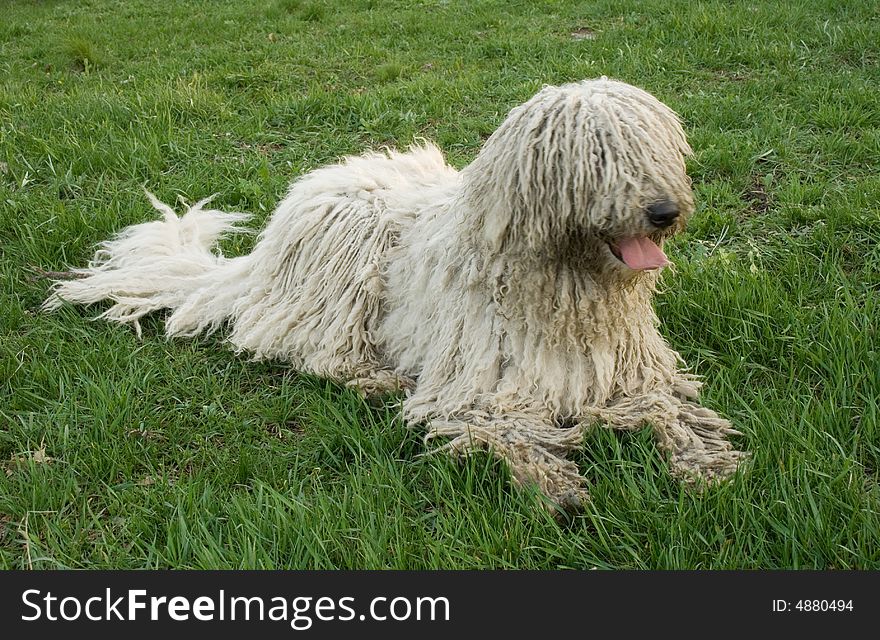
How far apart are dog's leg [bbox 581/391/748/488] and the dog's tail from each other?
2.01m

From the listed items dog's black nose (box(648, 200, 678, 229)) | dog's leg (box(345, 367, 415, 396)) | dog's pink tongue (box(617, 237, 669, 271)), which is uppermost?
dog's black nose (box(648, 200, 678, 229))

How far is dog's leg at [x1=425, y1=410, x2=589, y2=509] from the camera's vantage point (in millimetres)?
2713

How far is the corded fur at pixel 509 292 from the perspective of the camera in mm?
2650

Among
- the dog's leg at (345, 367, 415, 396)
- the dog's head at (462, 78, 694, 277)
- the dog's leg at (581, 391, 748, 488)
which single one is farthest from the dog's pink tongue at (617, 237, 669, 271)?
the dog's leg at (345, 367, 415, 396)

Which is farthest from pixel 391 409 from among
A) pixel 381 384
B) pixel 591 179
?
pixel 591 179

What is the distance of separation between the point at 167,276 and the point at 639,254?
2.64 meters

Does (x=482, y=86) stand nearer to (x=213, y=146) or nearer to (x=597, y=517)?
(x=213, y=146)

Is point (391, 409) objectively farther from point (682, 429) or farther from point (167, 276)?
point (167, 276)

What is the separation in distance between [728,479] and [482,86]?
15.7 ft

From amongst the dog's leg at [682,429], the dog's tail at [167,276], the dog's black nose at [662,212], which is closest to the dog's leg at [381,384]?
the dog's leg at [682,429]

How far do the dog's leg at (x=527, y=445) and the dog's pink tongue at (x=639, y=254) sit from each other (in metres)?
0.63

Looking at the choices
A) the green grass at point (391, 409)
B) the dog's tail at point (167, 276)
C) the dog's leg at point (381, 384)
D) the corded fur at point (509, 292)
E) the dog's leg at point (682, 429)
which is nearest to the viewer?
the green grass at point (391, 409)

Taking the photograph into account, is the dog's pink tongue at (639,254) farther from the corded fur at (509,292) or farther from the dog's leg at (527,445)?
the dog's leg at (527,445)

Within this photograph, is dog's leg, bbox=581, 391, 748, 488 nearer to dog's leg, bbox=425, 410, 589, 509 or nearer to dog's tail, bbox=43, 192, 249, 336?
dog's leg, bbox=425, 410, 589, 509
